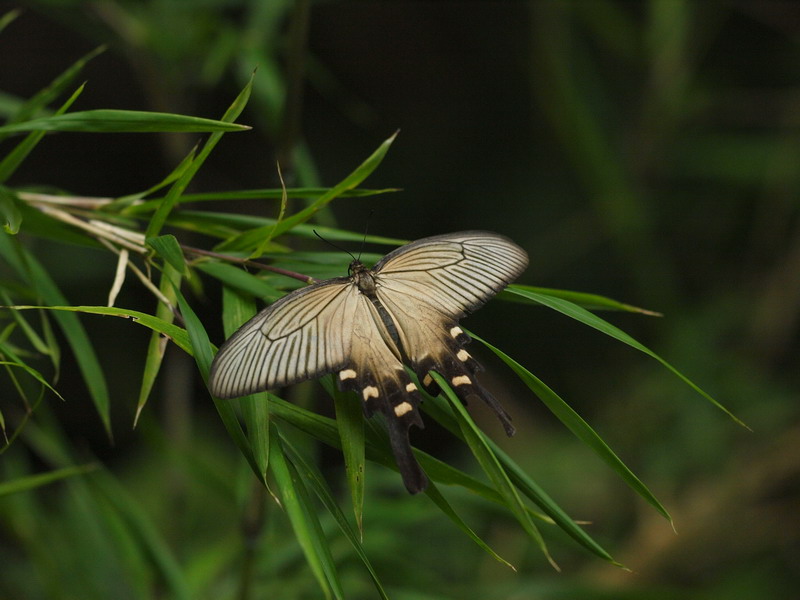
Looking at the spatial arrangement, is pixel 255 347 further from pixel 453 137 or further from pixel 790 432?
pixel 453 137

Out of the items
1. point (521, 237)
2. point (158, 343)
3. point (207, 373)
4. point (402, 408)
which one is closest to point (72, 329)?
point (158, 343)

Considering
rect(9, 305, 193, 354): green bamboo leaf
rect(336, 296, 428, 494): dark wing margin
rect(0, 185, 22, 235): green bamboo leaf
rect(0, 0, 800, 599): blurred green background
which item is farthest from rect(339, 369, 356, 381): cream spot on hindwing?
rect(0, 0, 800, 599): blurred green background

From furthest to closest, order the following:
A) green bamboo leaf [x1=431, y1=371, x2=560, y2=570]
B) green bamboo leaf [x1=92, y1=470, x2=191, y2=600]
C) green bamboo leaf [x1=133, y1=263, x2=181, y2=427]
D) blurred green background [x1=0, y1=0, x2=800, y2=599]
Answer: blurred green background [x1=0, y1=0, x2=800, y2=599] → green bamboo leaf [x1=92, y1=470, x2=191, y2=600] → green bamboo leaf [x1=133, y1=263, x2=181, y2=427] → green bamboo leaf [x1=431, y1=371, x2=560, y2=570]

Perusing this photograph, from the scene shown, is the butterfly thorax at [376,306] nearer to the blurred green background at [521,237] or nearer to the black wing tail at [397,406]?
the black wing tail at [397,406]

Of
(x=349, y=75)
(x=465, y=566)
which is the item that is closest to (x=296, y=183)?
(x=465, y=566)

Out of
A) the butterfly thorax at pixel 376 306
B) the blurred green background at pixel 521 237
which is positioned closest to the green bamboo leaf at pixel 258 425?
the butterfly thorax at pixel 376 306

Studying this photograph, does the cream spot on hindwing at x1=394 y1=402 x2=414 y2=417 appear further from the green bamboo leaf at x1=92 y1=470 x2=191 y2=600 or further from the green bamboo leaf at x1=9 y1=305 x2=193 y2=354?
the green bamboo leaf at x1=92 y1=470 x2=191 y2=600
